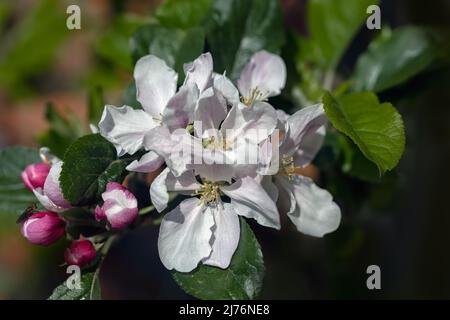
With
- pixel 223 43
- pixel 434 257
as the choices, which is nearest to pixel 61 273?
pixel 434 257

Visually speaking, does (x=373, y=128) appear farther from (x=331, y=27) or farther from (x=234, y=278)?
(x=331, y=27)

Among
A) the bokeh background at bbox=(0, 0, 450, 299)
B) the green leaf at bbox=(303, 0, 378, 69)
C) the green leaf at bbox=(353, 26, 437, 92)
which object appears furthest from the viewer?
the bokeh background at bbox=(0, 0, 450, 299)

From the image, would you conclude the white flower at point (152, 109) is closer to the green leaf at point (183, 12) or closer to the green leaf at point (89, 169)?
the green leaf at point (89, 169)

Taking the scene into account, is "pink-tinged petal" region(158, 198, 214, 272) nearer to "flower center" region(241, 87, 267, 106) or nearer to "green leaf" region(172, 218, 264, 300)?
"green leaf" region(172, 218, 264, 300)

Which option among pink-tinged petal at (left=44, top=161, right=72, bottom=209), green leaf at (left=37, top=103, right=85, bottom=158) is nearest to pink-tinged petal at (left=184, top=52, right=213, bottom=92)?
pink-tinged petal at (left=44, top=161, right=72, bottom=209)

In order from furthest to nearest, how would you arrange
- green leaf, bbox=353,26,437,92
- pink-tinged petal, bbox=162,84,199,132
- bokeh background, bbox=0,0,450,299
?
bokeh background, bbox=0,0,450,299, green leaf, bbox=353,26,437,92, pink-tinged petal, bbox=162,84,199,132

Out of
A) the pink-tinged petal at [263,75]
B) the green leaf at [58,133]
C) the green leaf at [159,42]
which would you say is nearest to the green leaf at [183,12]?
the green leaf at [159,42]

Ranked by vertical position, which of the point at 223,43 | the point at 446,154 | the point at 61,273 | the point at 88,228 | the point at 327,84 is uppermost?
the point at 223,43

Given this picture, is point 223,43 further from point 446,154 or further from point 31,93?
point 31,93
